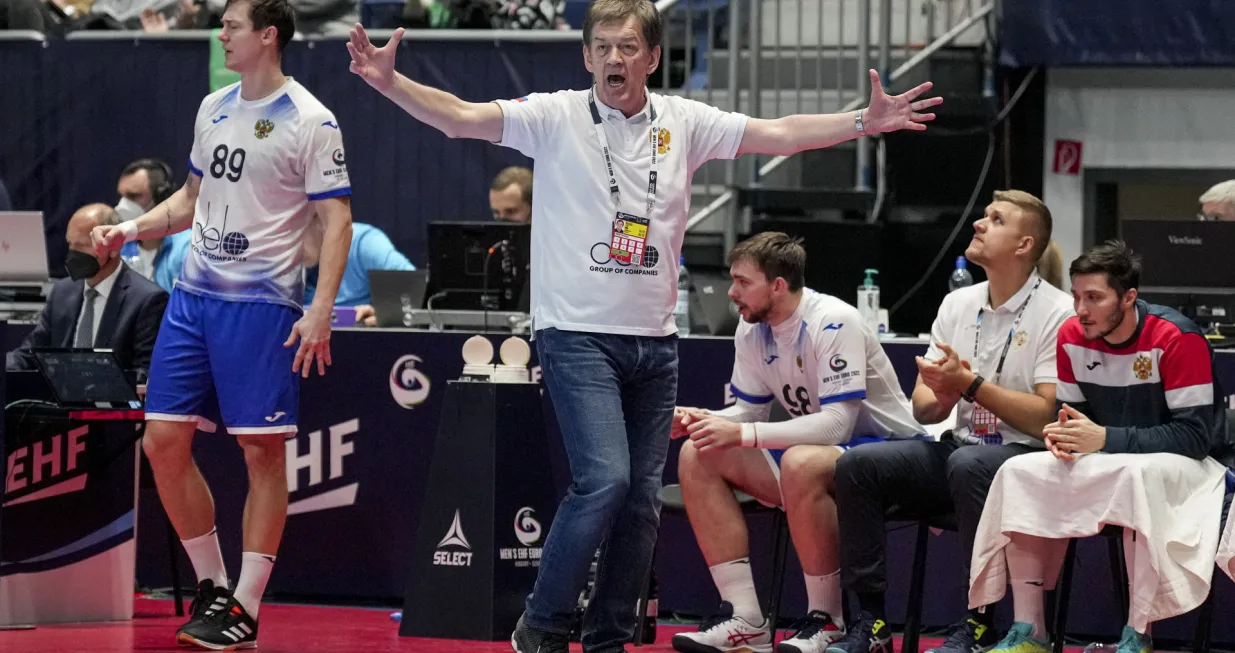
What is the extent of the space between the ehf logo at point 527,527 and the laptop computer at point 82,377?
4.31 ft

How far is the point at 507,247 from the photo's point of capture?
20.6 feet

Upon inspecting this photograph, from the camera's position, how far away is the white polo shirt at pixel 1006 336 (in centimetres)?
470

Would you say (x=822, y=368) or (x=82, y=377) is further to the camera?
(x=82, y=377)

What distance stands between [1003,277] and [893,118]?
1.06 metres

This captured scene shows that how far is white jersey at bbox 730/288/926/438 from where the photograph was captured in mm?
4797

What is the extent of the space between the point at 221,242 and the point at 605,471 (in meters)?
1.56

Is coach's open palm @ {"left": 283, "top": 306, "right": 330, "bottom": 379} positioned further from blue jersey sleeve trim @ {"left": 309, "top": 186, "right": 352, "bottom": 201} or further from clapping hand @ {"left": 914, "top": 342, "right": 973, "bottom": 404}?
clapping hand @ {"left": 914, "top": 342, "right": 973, "bottom": 404}

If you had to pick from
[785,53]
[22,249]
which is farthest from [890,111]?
[785,53]

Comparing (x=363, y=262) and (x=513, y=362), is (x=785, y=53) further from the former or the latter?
(x=513, y=362)

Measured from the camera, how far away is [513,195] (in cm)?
700

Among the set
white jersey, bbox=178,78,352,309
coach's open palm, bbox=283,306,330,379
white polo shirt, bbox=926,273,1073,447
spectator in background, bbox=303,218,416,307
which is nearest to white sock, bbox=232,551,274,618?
coach's open palm, bbox=283,306,330,379

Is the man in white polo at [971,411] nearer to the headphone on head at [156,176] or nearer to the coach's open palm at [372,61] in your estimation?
the coach's open palm at [372,61]

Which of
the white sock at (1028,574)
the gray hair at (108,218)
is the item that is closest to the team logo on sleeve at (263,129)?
the gray hair at (108,218)

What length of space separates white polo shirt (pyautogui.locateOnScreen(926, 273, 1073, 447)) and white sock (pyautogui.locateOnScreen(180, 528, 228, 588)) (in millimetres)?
2229
